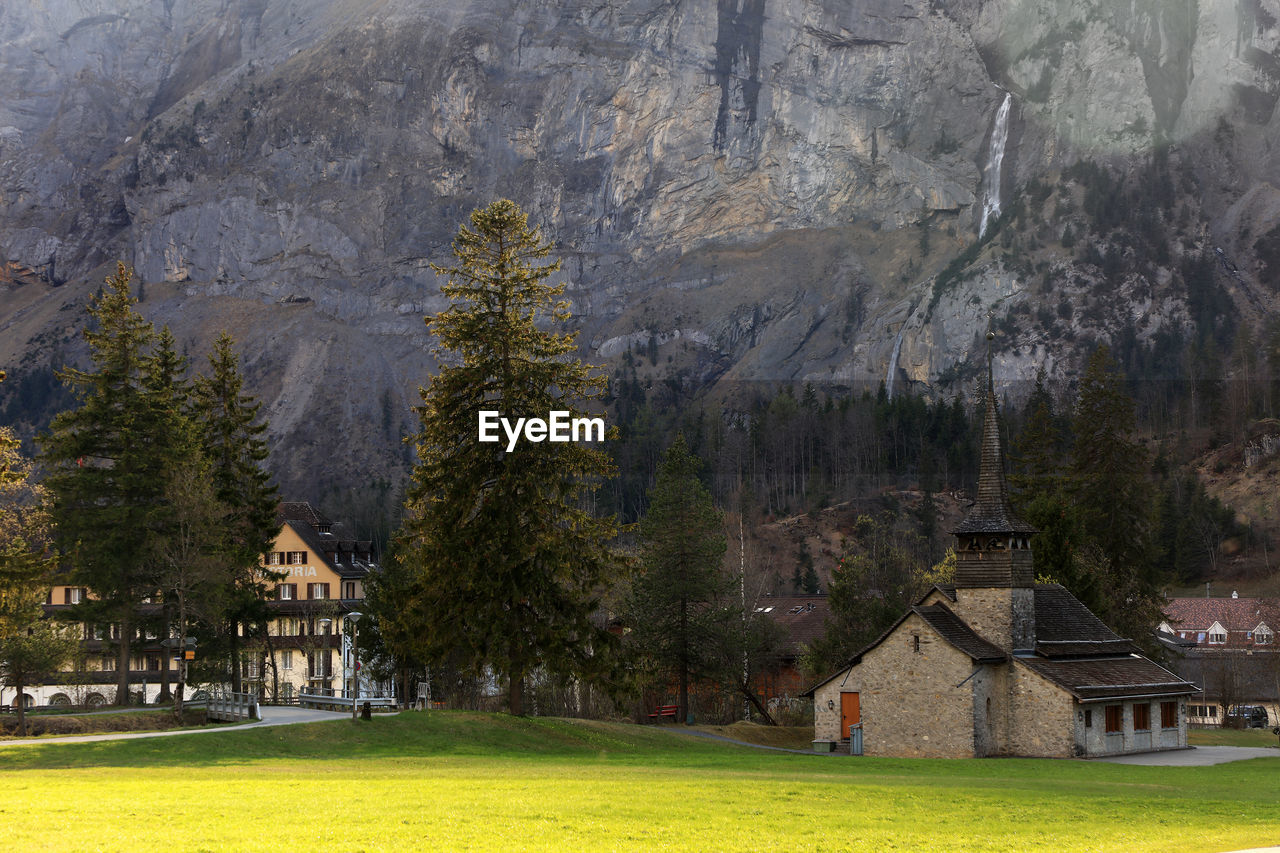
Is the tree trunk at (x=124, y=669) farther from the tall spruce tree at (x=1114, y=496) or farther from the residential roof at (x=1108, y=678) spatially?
the tall spruce tree at (x=1114, y=496)

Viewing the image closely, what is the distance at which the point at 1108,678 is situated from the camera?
50156mm

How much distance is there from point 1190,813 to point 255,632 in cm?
4945

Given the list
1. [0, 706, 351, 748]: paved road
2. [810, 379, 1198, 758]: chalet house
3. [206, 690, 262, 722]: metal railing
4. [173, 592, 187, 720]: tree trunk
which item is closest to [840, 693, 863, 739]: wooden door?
[810, 379, 1198, 758]: chalet house

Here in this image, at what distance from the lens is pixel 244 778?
29.0 m

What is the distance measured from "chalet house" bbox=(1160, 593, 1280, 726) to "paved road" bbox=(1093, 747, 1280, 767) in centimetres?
2132

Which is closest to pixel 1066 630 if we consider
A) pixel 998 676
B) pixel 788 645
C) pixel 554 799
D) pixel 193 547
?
pixel 998 676

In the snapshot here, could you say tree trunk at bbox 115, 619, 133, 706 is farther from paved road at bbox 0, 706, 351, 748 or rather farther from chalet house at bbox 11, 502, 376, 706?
chalet house at bbox 11, 502, 376, 706

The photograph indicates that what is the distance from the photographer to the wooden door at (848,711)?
5384 centimetres

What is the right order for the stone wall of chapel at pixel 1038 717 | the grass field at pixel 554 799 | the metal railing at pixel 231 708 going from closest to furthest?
the grass field at pixel 554 799
the metal railing at pixel 231 708
the stone wall of chapel at pixel 1038 717

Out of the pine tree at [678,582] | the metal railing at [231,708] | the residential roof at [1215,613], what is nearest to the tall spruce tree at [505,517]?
the metal railing at [231,708]

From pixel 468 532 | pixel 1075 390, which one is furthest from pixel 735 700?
pixel 1075 390

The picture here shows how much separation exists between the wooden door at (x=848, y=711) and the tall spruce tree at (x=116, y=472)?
29693 mm

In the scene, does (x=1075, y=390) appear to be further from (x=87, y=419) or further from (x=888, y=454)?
(x=87, y=419)

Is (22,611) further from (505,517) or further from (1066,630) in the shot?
(1066,630)
